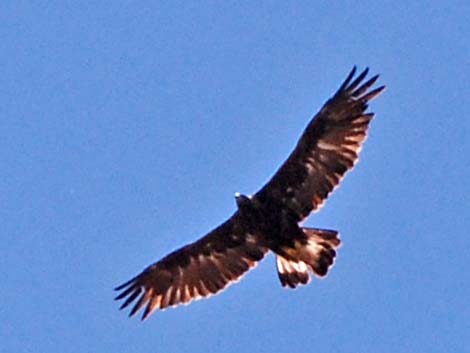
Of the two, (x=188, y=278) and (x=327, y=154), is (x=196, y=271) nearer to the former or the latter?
(x=188, y=278)

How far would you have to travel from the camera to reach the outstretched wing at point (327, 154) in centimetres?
2625

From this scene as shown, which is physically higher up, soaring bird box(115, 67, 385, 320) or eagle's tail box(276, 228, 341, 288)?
soaring bird box(115, 67, 385, 320)

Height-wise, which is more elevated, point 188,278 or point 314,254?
point 188,278

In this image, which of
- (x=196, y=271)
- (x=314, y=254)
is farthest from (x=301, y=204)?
(x=196, y=271)

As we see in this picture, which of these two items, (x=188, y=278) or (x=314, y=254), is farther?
(x=188, y=278)

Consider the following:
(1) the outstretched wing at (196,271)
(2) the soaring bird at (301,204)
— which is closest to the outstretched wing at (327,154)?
(2) the soaring bird at (301,204)

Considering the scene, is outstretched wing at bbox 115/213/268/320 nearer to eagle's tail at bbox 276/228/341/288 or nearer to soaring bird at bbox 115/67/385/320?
soaring bird at bbox 115/67/385/320

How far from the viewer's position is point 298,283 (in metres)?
26.1

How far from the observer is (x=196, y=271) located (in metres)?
27.2

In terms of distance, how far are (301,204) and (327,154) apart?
0.74 metres

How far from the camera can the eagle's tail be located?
2598 centimetres

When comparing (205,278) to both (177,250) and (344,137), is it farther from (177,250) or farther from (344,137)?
(344,137)

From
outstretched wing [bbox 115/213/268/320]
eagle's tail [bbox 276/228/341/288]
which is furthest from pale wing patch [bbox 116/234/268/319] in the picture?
eagle's tail [bbox 276/228/341/288]

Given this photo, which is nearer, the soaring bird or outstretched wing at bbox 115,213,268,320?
the soaring bird
